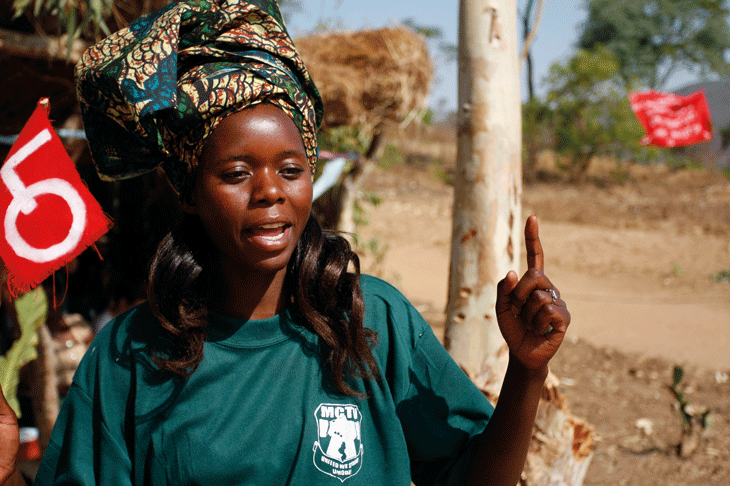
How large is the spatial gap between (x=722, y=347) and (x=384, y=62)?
4.28 meters

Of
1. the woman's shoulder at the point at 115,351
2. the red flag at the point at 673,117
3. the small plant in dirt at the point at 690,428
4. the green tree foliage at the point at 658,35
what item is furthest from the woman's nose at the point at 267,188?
the green tree foliage at the point at 658,35

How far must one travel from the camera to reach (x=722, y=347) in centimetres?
575

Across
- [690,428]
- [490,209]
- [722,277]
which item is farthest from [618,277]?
[490,209]

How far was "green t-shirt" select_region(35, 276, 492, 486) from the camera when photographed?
1.18 meters

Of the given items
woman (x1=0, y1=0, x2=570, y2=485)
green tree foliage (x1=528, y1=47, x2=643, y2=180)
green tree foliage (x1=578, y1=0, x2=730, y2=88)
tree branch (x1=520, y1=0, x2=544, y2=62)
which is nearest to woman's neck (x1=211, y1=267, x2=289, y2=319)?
woman (x1=0, y1=0, x2=570, y2=485)

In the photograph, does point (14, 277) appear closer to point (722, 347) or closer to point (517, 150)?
point (517, 150)

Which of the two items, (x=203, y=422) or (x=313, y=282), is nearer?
(x=203, y=422)

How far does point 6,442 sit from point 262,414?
18.2 inches

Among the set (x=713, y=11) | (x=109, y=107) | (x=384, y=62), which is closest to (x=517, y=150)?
(x=109, y=107)

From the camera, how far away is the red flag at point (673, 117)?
20.0 feet

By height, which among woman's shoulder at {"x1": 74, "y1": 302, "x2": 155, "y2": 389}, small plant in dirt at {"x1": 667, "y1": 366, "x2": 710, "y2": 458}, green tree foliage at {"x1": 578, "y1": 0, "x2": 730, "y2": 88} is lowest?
small plant in dirt at {"x1": 667, "y1": 366, "x2": 710, "y2": 458}

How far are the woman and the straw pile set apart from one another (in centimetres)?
293

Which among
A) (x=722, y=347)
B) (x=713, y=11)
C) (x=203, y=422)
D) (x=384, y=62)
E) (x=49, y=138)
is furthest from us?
(x=713, y=11)

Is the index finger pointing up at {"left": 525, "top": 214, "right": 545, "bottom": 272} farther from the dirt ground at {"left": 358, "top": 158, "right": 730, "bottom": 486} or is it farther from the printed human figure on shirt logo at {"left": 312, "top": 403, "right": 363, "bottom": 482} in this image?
the dirt ground at {"left": 358, "top": 158, "right": 730, "bottom": 486}
